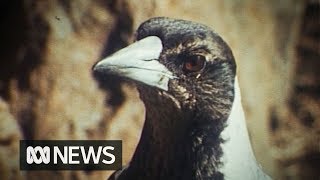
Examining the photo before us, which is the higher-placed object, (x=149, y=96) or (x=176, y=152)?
(x=149, y=96)

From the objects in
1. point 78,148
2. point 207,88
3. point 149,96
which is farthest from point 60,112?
point 207,88

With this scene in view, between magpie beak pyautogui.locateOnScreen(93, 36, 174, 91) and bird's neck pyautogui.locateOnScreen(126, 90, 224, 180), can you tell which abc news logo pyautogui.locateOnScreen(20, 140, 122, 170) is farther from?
magpie beak pyautogui.locateOnScreen(93, 36, 174, 91)

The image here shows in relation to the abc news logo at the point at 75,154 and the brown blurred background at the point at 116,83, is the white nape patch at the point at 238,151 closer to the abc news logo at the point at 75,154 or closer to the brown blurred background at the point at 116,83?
the brown blurred background at the point at 116,83

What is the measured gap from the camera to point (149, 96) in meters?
1.42

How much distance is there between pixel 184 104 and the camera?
1.41 metres

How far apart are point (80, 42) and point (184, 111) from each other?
27 cm

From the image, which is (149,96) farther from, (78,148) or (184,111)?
(78,148)

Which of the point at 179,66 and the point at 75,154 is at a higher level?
the point at 179,66

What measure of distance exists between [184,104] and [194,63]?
9 cm

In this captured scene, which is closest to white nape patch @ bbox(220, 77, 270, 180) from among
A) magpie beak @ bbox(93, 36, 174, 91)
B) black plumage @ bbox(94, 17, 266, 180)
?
black plumage @ bbox(94, 17, 266, 180)

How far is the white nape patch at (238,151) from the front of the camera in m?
1.42

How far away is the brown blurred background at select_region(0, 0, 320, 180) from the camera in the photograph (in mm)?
1434

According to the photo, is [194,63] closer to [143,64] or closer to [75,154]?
[143,64]

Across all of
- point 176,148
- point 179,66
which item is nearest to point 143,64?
point 179,66
